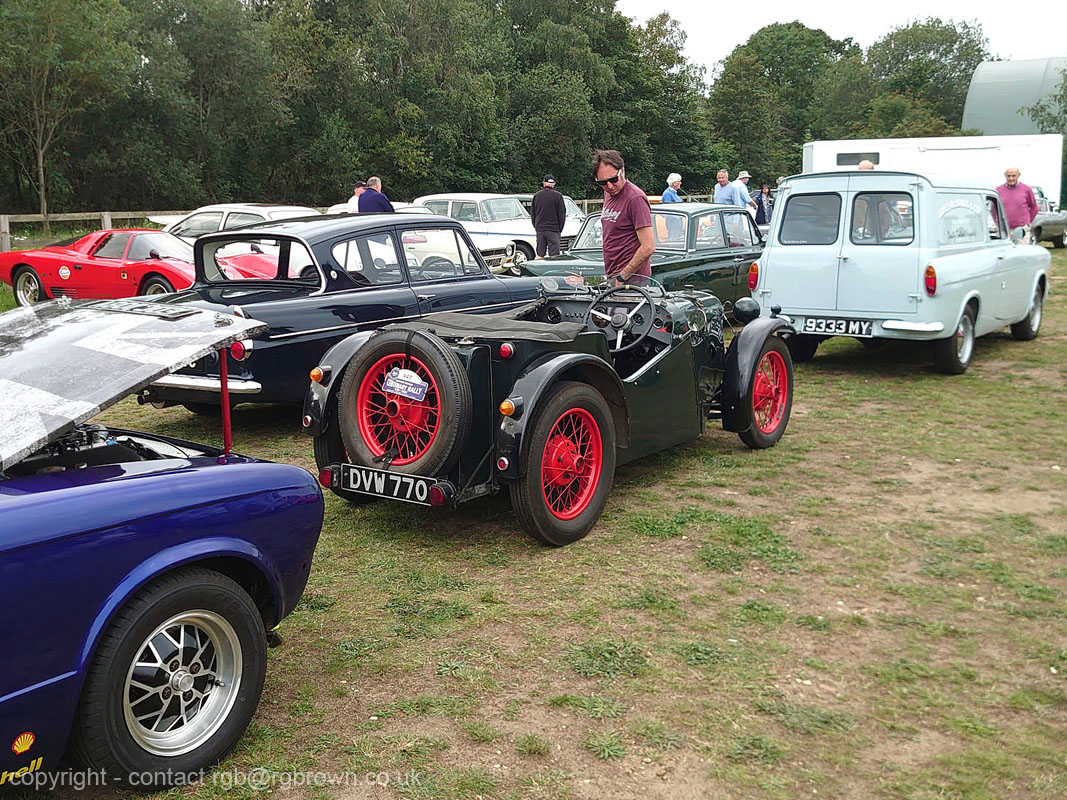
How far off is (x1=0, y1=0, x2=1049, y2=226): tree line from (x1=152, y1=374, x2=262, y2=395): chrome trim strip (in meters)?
23.1

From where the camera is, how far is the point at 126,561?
2812mm

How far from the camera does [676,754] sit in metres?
3.36

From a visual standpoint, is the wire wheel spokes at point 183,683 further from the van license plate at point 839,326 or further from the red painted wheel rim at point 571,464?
the van license plate at point 839,326

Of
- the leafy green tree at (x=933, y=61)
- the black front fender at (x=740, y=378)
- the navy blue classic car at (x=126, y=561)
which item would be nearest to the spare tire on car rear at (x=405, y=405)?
the navy blue classic car at (x=126, y=561)

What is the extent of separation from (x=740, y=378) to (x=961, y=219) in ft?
15.1

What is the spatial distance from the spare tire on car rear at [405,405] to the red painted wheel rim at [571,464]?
55 cm

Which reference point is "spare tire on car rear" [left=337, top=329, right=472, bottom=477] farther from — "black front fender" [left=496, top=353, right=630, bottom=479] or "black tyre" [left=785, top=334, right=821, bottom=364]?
"black tyre" [left=785, top=334, right=821, bottom=364]

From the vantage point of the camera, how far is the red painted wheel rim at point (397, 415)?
518 centimetres

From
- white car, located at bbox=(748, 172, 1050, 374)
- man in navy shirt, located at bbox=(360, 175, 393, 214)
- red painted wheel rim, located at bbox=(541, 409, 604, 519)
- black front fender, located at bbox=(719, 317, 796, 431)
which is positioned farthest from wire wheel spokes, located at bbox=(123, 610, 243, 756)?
man in navy shirt, located at bbox=(360, 175, 393, 214)

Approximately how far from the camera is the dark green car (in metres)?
11.4

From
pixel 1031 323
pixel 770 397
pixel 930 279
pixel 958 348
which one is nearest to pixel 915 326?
pixel 930 279

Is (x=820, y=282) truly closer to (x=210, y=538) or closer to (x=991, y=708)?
(x=991, y=708)

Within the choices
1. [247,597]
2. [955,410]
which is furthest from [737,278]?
[247,597]

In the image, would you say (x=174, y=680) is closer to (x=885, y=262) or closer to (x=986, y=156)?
(x=885, y=262)
